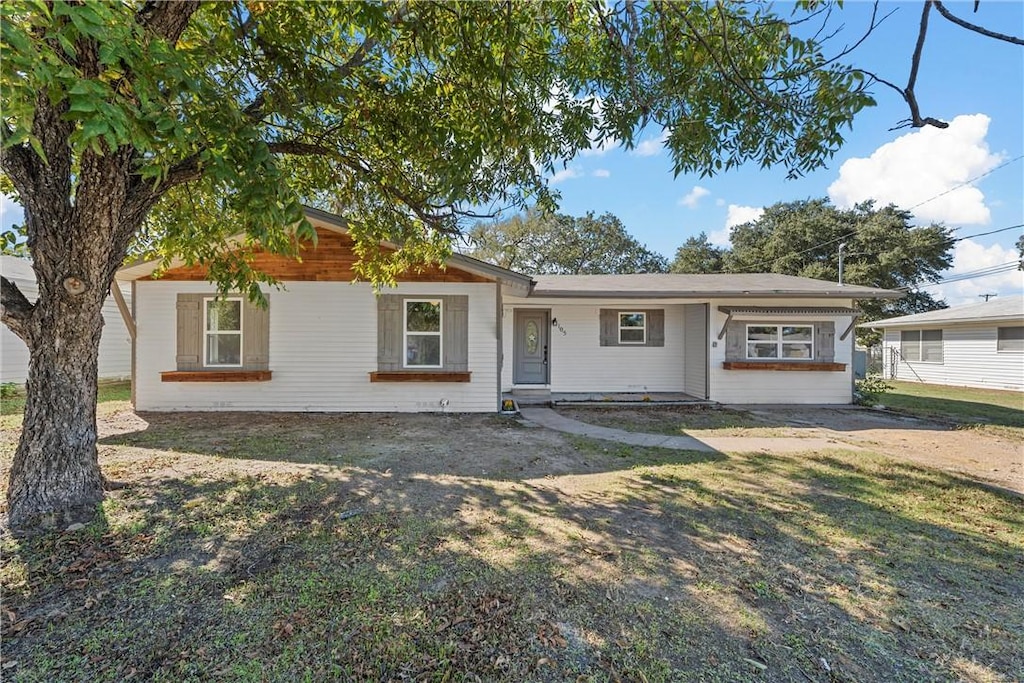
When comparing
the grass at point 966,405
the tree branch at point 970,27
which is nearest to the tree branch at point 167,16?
the tree branch at point 970,27

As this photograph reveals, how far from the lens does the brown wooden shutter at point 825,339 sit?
9.87m

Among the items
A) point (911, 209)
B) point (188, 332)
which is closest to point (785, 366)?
point (188, 332)

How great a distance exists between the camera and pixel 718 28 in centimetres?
333

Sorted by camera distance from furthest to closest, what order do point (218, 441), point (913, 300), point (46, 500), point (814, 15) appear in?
1. point (913, 300)
2. point (218, 441)
3. point (46, 500)
4. point (814, 15)

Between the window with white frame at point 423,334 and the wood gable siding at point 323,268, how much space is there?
0.52 meters

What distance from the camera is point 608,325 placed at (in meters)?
10.9

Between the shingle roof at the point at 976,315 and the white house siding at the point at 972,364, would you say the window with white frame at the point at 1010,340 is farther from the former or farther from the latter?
the shingle roof at the point at 976,315

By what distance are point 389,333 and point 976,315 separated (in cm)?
1876

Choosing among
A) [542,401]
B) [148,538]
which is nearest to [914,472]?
[542,401]

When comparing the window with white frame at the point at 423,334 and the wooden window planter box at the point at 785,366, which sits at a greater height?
the window with white frame at the point at 423,334

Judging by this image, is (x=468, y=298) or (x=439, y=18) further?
(x=468, y=298)

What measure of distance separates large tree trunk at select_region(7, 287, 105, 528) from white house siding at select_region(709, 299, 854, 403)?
10.3 metres

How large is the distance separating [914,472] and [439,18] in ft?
23.2

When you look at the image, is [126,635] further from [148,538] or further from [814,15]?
[814,15]
